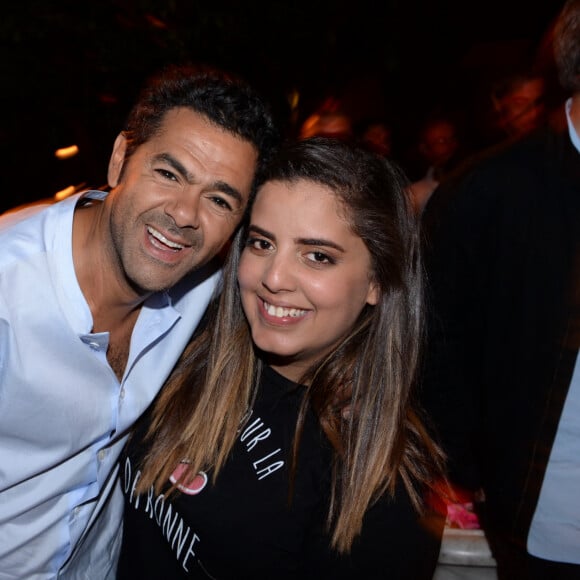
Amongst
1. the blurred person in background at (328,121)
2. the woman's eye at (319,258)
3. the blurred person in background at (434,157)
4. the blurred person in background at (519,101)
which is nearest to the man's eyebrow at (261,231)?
the woman's eye at (319,258)

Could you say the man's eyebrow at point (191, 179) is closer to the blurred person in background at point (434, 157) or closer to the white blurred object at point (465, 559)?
the white blurred object at point (465, 559)

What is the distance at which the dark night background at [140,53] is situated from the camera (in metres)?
4.16

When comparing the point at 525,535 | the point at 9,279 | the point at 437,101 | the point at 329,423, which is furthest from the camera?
the point at 437,101

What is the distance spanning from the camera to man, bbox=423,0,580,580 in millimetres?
1637

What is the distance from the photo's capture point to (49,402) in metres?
1.53

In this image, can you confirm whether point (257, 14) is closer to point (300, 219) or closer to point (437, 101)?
point (437, 101)

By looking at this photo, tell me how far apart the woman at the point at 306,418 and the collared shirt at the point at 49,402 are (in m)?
0.15

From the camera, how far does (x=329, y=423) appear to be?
161 cm

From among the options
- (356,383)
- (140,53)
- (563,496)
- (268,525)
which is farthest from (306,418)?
(140,53)

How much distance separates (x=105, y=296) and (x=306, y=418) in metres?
0.71

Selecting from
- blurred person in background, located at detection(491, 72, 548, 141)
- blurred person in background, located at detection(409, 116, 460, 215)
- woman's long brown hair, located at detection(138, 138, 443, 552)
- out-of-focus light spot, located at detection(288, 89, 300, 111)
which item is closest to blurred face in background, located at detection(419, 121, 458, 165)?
blurred person in background, located at detection(409, 116, 460, 215)

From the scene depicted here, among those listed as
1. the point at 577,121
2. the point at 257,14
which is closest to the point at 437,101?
the point at 257,14

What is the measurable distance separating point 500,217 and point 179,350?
1.07m

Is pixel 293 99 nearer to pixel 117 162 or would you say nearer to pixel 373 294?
pixel 117 162
